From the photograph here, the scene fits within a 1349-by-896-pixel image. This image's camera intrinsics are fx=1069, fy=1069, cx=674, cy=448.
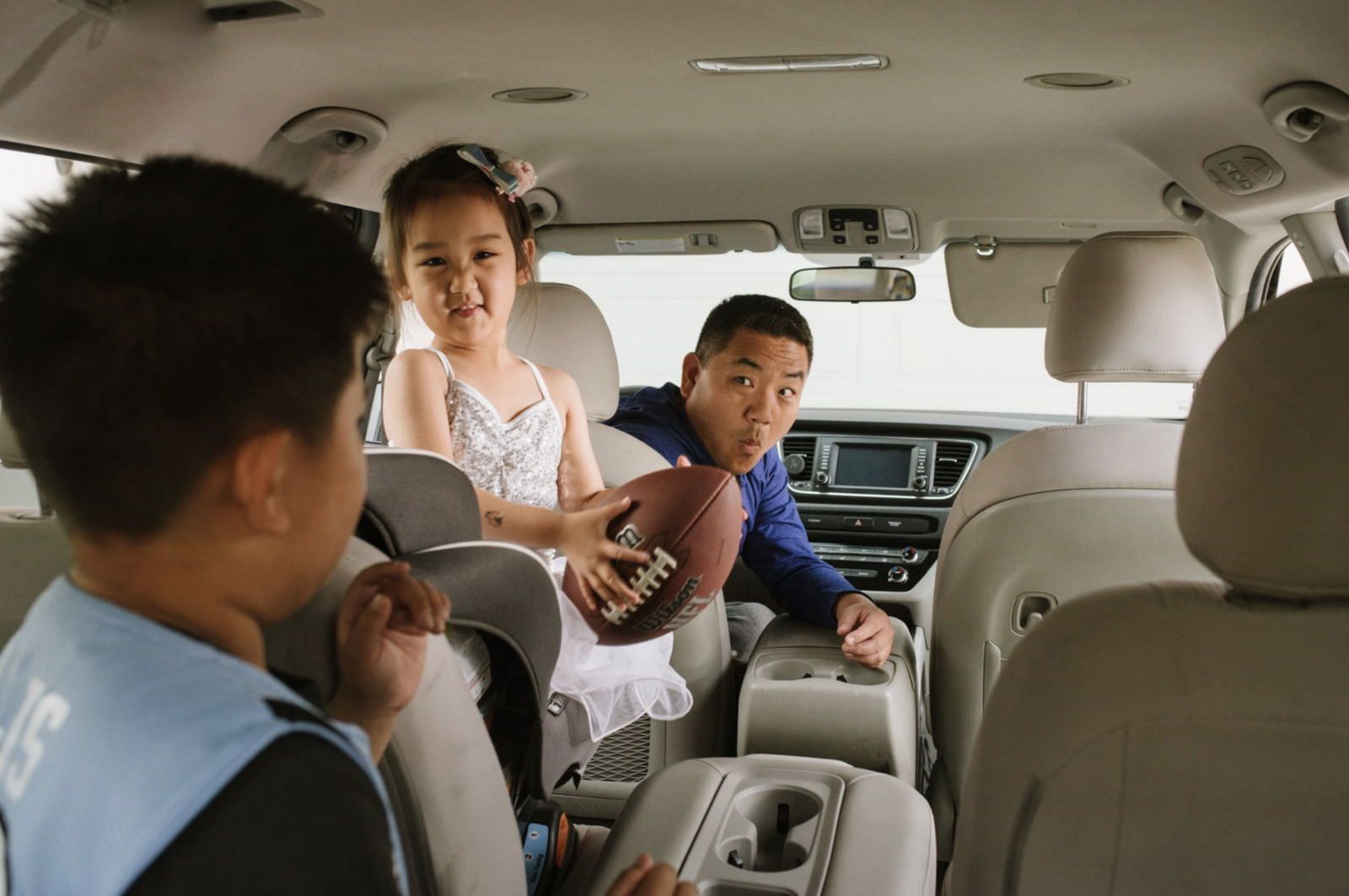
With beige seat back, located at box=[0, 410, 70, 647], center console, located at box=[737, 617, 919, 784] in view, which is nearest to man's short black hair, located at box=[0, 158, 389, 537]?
beige seat back, located at box=[0, 410, 70, 647]

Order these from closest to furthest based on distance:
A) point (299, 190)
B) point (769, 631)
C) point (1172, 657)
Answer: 1. point (299, 190)
2. point (1172, 657)
3. point (769, 631)

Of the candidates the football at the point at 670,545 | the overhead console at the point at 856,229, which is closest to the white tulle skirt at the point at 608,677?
the football at the point at 670,545

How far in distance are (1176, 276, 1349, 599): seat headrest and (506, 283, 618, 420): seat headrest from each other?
1.84 m

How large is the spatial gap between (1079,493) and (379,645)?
1608mm

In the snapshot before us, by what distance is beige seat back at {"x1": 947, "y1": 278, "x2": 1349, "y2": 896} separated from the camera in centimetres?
108

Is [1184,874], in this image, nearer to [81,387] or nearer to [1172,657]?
[1172,657]

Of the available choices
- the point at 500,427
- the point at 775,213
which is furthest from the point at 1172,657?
the point at 775,213

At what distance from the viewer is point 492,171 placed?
2025mm

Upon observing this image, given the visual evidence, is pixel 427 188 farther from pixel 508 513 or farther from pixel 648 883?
pixel 648 883

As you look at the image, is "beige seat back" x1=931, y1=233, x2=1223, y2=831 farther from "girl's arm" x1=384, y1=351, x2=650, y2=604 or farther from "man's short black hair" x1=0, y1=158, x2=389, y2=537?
"man's short black hair" x1=0, y1=158, x2=389, y2=537

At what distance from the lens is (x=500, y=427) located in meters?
2.10

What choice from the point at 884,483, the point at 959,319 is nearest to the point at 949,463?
the point at 884,483

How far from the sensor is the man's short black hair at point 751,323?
9.25 feet

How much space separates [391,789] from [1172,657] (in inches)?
32.9
